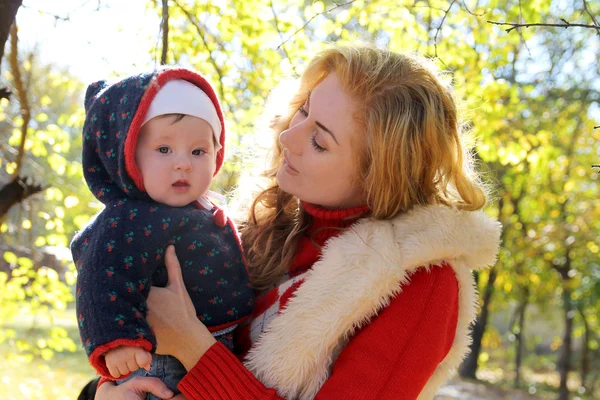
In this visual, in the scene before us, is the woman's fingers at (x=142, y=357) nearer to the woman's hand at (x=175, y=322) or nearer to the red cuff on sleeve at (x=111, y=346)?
the red cuff on sleeve at (x=111, y=346)

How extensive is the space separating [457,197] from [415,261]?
1.10 feet

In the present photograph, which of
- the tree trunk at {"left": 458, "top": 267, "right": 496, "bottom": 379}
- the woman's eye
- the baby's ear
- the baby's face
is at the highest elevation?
the baby's ear

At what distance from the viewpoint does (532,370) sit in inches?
551

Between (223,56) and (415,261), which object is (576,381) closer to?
(223,56)

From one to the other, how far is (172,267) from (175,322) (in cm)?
13

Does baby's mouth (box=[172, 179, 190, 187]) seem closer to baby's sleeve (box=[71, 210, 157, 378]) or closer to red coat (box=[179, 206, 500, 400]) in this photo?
baby's sleeve (box=[71, 210, 157, 378])

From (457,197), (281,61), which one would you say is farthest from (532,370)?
(457,197)

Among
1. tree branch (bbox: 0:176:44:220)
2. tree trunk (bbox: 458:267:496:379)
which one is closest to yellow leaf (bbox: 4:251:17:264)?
tree branch (bbox: 0:176:44:220)

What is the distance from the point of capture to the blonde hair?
1.73 meters

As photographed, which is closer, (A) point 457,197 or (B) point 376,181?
(B) point 376,181

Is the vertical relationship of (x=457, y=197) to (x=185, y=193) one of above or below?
below

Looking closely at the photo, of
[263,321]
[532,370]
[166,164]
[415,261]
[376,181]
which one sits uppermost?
[166,164]

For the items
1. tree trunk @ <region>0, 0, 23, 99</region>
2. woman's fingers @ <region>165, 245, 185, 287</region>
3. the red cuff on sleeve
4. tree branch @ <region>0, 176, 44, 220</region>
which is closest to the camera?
the red cuff on sleeve

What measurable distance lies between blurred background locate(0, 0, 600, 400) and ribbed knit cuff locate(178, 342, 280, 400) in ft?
2.90
